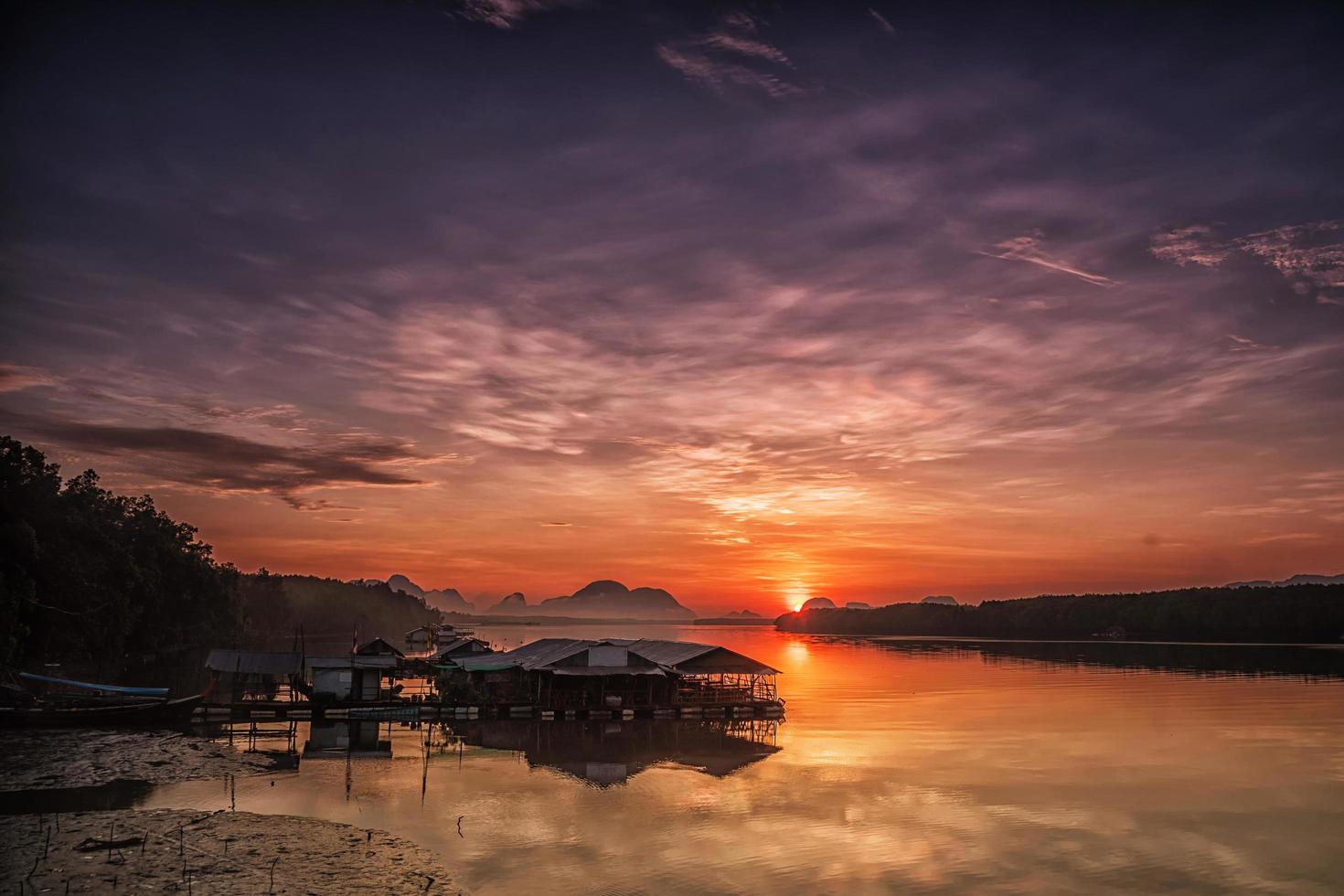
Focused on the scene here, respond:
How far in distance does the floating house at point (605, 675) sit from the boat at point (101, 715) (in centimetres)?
1795

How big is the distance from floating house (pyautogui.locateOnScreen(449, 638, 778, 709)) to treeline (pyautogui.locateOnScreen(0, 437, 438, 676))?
15.0 m

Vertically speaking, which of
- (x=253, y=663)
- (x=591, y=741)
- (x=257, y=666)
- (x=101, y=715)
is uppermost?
(x=253, y=663)

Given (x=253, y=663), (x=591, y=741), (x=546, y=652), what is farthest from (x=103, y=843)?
(x=546, y=652)

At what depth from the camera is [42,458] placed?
6988 centimetres

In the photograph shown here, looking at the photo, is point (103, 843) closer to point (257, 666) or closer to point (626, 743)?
point (626, 743)

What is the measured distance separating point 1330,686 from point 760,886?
8349 centimetres

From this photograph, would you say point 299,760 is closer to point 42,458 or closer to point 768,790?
point 768,790

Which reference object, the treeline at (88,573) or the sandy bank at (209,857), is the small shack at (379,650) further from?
the sandy bank at (209,857)

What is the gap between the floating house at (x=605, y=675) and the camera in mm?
58406

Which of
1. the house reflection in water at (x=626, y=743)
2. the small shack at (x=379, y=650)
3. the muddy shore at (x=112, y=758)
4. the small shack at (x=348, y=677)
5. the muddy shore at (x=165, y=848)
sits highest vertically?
the small shack at (x=379, y=650)

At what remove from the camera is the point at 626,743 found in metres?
47.8

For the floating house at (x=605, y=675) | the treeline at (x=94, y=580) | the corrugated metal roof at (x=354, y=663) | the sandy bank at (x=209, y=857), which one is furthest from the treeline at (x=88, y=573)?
the sandy bank at (x=209, y=857)

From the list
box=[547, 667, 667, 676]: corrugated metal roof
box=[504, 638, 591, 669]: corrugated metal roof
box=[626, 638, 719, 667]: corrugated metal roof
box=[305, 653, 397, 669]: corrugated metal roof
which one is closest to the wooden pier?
box=[547, 667, 667, 676]: corrugated metal roof

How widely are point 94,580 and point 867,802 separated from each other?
220 feet
